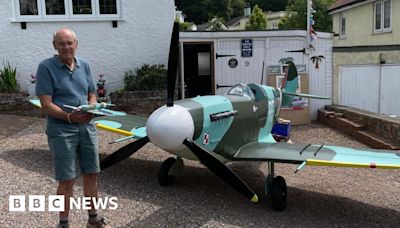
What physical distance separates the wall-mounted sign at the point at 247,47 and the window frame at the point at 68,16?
3.76m

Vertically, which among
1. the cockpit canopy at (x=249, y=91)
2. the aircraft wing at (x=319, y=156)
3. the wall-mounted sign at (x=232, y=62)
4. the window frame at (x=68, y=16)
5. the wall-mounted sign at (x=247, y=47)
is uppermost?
the window frame at (x=68, y=16)

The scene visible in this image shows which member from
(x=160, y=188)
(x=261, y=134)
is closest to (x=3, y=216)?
(x=160, y=188)

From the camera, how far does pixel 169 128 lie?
5020 millimetres

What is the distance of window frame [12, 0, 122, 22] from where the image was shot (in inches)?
493

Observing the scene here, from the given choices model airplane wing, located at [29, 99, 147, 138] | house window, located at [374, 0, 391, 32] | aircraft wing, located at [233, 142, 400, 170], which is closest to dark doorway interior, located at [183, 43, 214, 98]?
model airplane wing, located at [29, 99, 147, 138]

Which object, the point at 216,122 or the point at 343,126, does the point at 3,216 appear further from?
the point at 343,126

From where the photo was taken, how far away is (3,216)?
16.7ft

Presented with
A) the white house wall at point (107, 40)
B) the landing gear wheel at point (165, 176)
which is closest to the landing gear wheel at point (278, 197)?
the landing gear wheel at point (165, 176)

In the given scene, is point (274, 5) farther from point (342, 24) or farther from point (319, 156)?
point (319, 156)

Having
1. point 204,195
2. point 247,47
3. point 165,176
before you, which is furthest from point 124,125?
point 247,47

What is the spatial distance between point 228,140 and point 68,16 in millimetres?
8467

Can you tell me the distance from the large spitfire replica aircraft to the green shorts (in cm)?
101

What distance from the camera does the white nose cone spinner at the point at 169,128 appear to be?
5.01 meters

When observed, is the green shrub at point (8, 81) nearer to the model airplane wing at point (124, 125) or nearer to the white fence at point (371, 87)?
the model airplane wing at point (124, 125)
